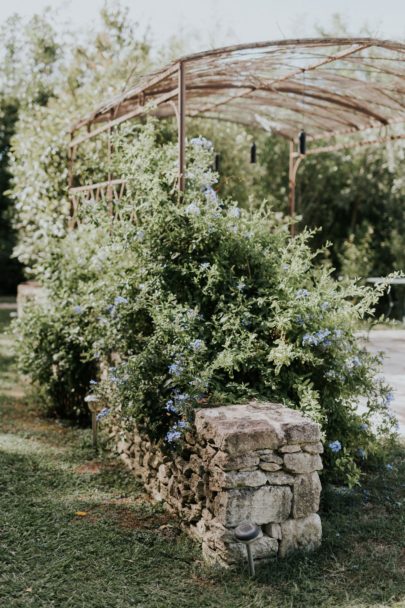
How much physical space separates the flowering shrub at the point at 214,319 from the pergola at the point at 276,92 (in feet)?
1.42

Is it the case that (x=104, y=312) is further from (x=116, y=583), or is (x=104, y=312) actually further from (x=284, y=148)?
(x=284, y=148)

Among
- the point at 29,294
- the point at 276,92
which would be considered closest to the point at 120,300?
the point at 276,92

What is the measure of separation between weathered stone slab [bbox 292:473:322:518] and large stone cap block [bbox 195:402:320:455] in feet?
0.66

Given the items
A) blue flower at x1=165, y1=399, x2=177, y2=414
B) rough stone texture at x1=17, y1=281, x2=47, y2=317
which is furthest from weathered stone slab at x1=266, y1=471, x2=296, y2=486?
rough stone texture at x1=17, y1=281, x2=47, y2=317

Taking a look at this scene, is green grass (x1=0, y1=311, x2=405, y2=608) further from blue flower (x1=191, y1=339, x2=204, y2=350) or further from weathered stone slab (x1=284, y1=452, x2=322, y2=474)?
blue flower (x1=191, y1=339, x2=204, y2=350)

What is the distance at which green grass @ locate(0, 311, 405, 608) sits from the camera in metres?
3.37

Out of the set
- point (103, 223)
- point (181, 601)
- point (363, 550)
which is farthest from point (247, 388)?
point (103, 223)

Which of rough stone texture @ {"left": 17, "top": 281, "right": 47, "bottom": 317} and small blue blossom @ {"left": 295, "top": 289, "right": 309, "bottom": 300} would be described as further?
rough stone texture @ {"left": 17, "top": 281, "right": 47, "bottom": 317}

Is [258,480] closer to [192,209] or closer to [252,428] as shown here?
[252,428]

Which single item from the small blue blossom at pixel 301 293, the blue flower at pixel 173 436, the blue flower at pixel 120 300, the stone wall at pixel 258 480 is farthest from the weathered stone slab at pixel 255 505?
the blue flower at pixel 120 300

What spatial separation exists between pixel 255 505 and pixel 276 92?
504 centimetres

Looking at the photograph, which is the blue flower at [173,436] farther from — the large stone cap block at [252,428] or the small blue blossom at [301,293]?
the small blue blossom at [301,293]

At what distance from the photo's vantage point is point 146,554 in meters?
3.88

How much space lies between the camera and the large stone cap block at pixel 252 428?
362cm
